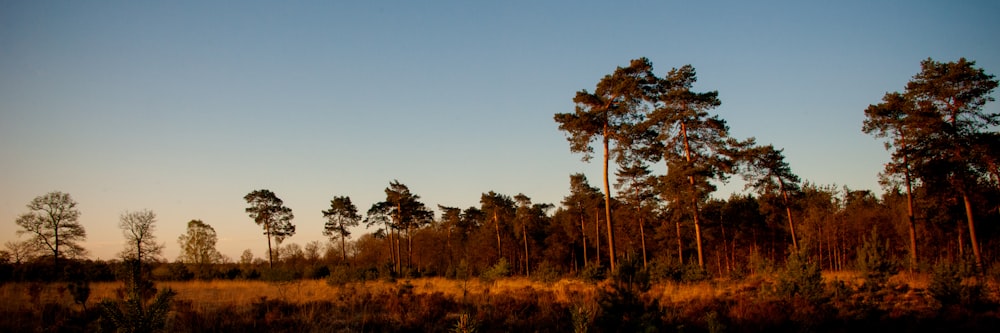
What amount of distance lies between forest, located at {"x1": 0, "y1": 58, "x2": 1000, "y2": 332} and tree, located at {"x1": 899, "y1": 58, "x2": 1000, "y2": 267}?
0.22 feet

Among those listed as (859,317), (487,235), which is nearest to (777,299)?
(859,317)

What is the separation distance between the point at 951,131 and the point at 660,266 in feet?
49.9

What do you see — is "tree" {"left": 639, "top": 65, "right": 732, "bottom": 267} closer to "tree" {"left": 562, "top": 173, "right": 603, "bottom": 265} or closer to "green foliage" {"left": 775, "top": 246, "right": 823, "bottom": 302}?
"green foliage" {"left": 775, "top": 246, "right": 823, "bottom": 302}

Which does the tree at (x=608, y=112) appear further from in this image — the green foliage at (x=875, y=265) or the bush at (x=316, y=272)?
the bush at (x=316, y=272)

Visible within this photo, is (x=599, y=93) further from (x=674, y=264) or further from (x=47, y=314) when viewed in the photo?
(x=47, y=314)

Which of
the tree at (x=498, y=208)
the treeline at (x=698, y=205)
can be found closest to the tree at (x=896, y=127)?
the treeline at (x=698, y=205)

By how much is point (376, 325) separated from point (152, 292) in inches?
267

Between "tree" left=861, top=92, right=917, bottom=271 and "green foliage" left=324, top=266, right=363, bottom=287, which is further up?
"tree" left=861, top=92, right=917, bottom=271

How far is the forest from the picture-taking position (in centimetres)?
1112

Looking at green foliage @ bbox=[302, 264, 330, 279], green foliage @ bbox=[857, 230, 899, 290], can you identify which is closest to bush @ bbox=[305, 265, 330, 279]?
green foliage @ bbox=[302, 264, 330, 279]

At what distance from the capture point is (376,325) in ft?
36.8

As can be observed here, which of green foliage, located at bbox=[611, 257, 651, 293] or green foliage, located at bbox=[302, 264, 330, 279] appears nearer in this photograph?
green foliage, located at bbox=[611, 257, 651, 293]

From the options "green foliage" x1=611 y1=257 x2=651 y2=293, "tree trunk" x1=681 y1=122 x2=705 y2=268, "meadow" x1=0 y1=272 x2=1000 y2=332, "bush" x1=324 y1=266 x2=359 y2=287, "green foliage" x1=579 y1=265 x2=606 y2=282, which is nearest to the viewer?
"green foliage" x1=611 y1=257 x2=651 y2=293

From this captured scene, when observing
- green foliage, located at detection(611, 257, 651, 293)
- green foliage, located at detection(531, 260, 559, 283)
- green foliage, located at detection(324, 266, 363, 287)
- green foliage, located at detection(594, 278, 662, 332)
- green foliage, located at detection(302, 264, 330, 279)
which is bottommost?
green foliage, located at detection(302, 264, 330, 279)
